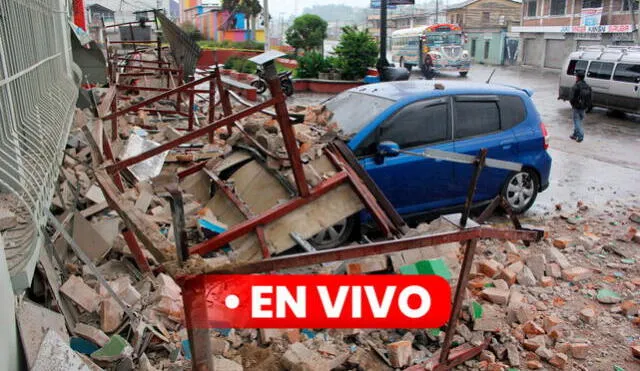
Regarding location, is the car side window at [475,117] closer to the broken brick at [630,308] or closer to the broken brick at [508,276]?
the broken brick at [508,276]

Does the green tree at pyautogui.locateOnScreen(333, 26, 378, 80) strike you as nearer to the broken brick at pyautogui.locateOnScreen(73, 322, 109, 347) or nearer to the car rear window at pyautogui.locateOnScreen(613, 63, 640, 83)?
the car rear window at pyautogui.locateOnScreen(613, 63, 640, 83)

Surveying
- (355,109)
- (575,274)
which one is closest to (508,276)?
(575,274)

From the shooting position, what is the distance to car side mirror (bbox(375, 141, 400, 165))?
18.5 ft

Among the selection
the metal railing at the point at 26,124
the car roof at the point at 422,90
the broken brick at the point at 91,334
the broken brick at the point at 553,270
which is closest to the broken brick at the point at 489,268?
the broken brick at the point at 553,270

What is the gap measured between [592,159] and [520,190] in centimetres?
487

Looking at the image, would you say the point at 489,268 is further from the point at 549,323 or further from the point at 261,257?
the point at 261,257

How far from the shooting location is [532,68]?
132 ft

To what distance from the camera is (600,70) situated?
16.8 m

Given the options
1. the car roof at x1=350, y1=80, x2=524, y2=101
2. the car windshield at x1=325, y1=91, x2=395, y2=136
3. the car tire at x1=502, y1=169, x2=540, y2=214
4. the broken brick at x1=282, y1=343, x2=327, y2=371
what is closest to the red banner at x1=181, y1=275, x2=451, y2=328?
the broken brick at x1=282, y1=343, x2=327, y2=371

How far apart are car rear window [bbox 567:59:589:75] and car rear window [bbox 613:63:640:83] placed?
1.47 m

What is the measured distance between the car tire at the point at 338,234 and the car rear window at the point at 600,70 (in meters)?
14.1

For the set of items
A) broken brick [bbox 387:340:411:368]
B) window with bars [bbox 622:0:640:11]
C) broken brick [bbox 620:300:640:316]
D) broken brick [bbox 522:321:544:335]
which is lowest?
broken brick [bbox 620:300:640:316]

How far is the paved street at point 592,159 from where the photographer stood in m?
8.30

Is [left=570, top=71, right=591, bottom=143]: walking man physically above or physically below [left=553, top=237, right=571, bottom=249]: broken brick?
above
